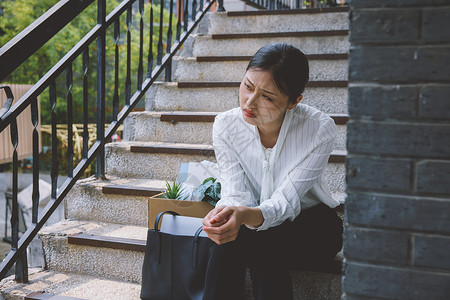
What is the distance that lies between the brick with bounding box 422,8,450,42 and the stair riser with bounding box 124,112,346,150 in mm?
2247

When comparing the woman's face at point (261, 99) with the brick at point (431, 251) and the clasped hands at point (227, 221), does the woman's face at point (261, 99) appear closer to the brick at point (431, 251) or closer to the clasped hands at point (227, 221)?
the clasped hands at point (227, 221)

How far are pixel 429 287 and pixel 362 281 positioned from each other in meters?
0.13

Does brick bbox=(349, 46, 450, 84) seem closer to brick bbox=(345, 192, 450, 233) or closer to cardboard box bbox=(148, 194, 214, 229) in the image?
brick bbox=(345, 192, 450, 233)

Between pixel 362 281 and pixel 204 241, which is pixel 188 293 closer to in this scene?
pixel 204 241

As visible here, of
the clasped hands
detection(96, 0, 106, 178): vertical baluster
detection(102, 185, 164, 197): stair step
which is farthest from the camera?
detection(96, 0, 106, 178): vertical baluster

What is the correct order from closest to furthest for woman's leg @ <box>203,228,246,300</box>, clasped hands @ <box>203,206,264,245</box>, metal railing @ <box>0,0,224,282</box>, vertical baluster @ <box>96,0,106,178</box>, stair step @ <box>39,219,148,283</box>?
clasped hands @ <box>203,206,264,245</box> < woman's leg @ <box>203,228,246,300</box> < metal railing @ <box>0,0,224,282</box> < stair step @ <box>39,219,148,283</box> < vertical baluster @ <box>96,0,106,178</box>

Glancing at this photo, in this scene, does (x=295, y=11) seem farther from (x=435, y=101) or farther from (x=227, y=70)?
(x=435, y=101)

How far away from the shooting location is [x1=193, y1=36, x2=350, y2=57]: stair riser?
3576 millimetres

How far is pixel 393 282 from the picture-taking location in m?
0.92

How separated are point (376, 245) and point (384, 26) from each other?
45 cm

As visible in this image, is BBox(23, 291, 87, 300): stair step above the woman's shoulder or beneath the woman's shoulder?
beneath

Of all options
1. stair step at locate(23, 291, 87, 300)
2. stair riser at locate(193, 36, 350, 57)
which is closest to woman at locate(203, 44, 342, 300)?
stair step at locate(23, 291, 87, 300)

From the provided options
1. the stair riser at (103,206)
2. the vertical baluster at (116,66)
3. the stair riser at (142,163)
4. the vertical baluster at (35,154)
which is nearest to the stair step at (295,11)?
the vertical baluster at (116,66)

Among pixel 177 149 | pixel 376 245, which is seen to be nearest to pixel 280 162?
pixel 376 245
